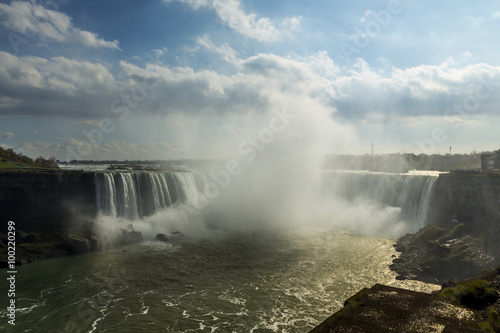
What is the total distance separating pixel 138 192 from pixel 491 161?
1531 inches

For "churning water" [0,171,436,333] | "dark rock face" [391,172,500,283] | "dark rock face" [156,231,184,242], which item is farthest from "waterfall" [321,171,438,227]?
"dark rock face" [156,231,184,242]

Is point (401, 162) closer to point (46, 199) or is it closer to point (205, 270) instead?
point (205, 270)

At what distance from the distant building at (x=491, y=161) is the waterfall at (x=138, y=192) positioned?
34.3m

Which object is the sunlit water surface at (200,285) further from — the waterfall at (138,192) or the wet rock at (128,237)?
the waterfall at (138,192)

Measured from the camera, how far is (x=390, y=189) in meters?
33.5

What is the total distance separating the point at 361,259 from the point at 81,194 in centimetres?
2546

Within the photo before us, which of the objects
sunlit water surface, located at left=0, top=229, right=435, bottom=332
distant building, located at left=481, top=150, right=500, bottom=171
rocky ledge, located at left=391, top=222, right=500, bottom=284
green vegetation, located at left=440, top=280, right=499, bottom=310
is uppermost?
distant building, located at left=481, top=150, right=500, bottom=171

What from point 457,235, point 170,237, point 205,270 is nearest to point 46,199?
point 170,237

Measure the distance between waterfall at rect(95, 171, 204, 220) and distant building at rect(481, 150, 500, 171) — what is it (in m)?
34.3

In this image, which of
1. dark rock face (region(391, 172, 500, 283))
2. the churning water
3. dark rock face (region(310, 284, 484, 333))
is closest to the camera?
dark rock face (region(310, 284, 484, 333))

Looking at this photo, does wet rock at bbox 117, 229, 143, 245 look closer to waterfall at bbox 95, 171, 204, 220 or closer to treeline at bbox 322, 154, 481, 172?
waterfall at bbox 95, 171, 204, 220

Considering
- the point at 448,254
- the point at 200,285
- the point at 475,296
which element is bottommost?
the point at 200,285

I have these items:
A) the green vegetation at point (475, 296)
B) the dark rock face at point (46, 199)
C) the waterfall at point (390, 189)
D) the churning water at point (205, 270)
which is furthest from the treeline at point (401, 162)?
the green vegetation at point (475, 296)

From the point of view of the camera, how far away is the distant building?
1232 inches
